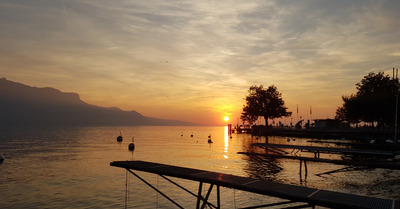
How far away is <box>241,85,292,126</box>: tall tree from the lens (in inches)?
5305

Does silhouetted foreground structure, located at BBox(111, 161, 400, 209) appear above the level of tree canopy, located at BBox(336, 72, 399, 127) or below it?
below

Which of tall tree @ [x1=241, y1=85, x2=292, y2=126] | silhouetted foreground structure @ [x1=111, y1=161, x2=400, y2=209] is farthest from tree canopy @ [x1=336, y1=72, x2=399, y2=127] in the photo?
silhouetted foreground structure @ [x1=111, y1=161, x2=400, y2=209]

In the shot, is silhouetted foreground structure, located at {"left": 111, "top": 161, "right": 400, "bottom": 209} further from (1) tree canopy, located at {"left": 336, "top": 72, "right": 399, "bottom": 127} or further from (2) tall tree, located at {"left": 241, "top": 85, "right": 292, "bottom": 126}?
(2) tall tree, located at {"left": 241, "top": 85, "right": 292, "bottom": 126}

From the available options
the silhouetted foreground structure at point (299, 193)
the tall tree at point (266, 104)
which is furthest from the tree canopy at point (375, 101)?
the silhouetted foreground structure at point (299, 193)

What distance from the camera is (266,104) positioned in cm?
13512

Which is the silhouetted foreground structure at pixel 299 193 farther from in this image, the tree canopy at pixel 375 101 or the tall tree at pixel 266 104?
the tall tree at pixel 266 104

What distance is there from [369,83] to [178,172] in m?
107

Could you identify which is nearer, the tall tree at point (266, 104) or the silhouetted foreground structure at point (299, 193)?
the silhouetted foreground structure at point (299, 193)

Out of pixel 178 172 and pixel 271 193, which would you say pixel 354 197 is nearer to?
pixel 271 193

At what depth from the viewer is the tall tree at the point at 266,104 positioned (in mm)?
134750

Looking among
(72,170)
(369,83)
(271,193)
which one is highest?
(369,83)

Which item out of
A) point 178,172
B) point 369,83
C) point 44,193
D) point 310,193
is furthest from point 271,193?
point 369,83

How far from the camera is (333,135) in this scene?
95.9 m

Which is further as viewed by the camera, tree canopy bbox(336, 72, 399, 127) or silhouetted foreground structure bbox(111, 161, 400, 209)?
tree canopy bbox(336, 72, 399, 127)
